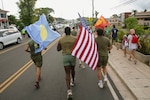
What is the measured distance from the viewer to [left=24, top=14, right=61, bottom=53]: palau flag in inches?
261

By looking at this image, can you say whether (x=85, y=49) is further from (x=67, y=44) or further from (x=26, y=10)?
(x=26, y=10)

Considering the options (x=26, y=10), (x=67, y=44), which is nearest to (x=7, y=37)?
(x=67, y=44)

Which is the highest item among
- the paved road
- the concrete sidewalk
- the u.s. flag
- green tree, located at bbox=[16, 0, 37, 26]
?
green tree, located at bbox=[16, 0, 37, 26]

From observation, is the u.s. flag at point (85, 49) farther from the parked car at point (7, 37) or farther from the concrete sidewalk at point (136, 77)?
the parked car at point (7, 37)

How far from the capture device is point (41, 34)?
6691mm

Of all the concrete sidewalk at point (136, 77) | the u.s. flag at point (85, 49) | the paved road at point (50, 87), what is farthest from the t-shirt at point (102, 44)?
the concrete sidewalk at point (136, 77)

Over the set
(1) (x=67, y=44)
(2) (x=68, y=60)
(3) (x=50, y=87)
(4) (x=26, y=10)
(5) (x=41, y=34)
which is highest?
(4) (x=26, y=10)

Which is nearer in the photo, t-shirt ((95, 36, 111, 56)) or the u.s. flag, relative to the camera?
the u.s. flag

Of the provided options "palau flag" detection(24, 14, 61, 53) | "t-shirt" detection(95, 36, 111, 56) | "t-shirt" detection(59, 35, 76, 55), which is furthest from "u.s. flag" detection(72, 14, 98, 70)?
"palau flag" detection(24, 14, 61, 53)

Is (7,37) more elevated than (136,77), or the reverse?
(7,37)

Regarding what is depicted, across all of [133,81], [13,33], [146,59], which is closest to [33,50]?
[133,81]

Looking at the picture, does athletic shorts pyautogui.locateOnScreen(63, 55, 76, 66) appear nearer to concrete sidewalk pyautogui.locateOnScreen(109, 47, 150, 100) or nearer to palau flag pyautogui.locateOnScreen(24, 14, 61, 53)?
palau flag pyautogui.locateOnScreen(24, 14, 61, 53)

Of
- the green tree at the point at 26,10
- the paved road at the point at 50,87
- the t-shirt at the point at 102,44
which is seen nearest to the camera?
the paved road at the point at 50,87

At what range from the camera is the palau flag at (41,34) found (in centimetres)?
662
